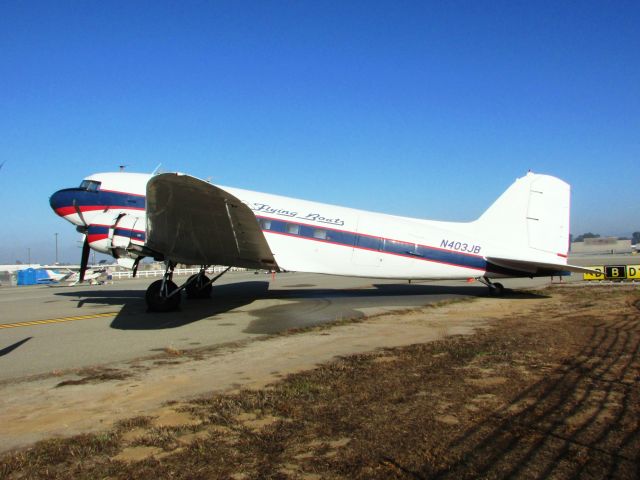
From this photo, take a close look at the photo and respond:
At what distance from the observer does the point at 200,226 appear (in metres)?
12.7

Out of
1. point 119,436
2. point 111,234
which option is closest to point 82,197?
point 111,234

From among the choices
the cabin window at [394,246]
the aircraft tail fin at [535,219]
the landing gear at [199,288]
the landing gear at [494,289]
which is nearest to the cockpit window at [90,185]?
the landing gear at [199,288]

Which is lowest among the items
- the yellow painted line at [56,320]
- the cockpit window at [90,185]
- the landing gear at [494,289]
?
the yellow painted line at [56,320]

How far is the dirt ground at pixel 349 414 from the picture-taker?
3689 mm

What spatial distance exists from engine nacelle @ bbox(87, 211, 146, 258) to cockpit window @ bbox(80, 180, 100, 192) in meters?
1.03

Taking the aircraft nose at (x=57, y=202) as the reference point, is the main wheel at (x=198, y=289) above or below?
below

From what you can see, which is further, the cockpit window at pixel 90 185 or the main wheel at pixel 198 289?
the main wheel at pixel 198 289

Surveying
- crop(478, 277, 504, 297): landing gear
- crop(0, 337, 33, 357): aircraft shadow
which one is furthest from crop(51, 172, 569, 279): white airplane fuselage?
crop(0, 337, 33, 357): aircraft shadow

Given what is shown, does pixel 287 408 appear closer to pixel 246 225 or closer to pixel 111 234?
pixel 246 225

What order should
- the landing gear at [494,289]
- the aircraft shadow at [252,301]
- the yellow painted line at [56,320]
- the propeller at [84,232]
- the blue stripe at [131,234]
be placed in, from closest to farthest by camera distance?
the aircraft shadow at [252,301] → the yellow painted line at [56,320] → the blue stripe at [131,234] → the propeller at [84,232] → the landing gear at [494,289]

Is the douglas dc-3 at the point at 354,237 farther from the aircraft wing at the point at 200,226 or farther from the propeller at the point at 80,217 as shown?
the aircraft wing at the point at 200,226

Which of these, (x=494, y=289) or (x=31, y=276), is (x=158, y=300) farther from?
(x=31, y=276)

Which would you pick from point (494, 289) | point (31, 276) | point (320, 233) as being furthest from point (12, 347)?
point (31, 276)

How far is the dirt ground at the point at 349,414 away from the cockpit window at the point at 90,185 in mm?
10474
